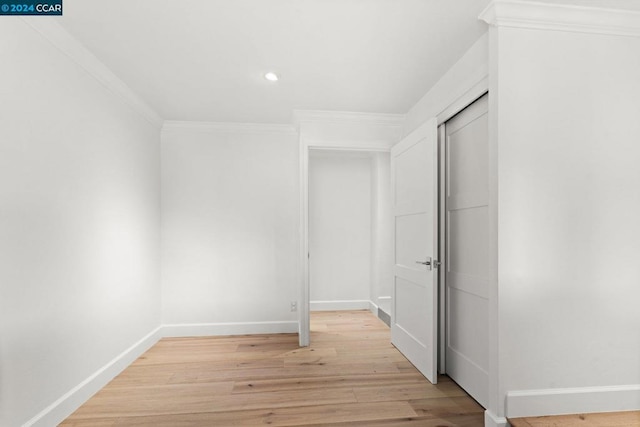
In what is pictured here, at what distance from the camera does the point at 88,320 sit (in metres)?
2.29

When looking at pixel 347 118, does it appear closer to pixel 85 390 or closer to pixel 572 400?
pixel 572 400

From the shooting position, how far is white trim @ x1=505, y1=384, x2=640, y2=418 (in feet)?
5.83

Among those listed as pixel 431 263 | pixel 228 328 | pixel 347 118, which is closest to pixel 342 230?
pixel 347 118

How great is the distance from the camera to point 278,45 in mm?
2141

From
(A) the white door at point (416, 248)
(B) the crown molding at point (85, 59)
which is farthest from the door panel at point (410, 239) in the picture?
(B) the crown molding at point (85, 59)

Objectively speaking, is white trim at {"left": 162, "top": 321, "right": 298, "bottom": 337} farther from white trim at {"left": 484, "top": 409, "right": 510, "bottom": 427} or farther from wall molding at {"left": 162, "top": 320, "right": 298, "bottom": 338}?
white trim at {"left": 484, "top": 409, "right": 510, "bottom": 427}

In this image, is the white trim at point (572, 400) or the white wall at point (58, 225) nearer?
the white wall at point (58, 225)

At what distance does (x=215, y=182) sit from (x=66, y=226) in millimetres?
1773

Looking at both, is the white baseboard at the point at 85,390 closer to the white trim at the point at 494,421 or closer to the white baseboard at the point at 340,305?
the white baseboard at the point at 340,305

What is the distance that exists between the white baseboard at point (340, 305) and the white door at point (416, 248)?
1432mm

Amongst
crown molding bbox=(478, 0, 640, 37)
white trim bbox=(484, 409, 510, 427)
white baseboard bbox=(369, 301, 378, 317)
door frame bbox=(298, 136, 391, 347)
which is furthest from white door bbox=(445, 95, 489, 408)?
white baseboard bbox=(369, 301, 378, 317)

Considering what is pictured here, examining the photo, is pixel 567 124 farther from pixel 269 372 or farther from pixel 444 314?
pixel 269 372

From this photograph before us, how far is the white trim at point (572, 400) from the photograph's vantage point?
5.83 ft

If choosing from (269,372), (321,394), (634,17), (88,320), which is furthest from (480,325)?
(88,320)
